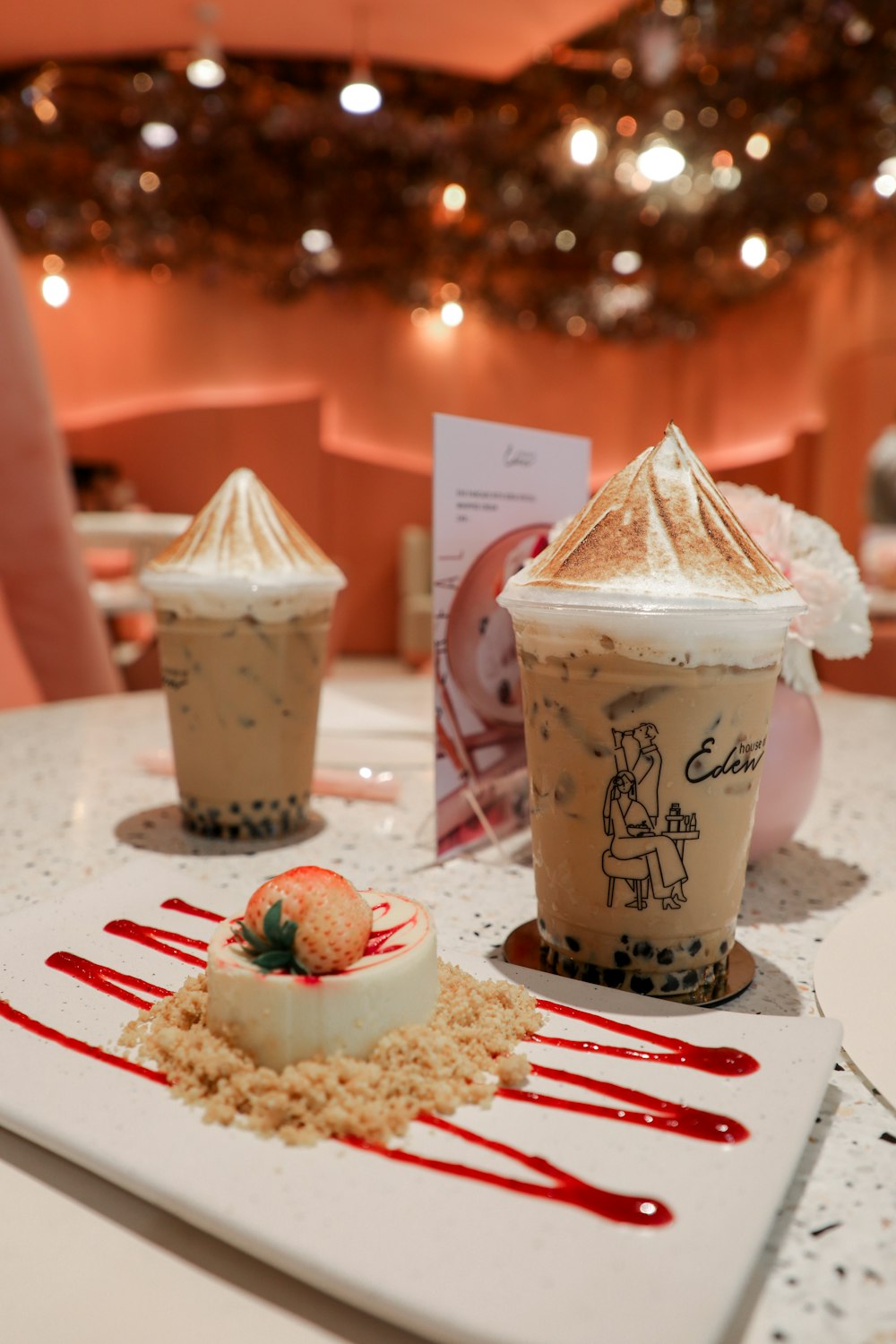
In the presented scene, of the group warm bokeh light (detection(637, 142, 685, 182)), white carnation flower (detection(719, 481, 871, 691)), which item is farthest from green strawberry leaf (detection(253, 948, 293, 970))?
warm bokeh light (detection(637, 142, 685, 182))

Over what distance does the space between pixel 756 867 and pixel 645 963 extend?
36 cm

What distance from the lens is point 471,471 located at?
0.94m

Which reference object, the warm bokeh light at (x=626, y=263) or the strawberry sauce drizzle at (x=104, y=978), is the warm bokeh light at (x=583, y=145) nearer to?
the warm bokeh light at (x=626, y=263)

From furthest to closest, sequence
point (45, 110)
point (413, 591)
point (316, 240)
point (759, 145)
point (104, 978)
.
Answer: point (413, 591), point (316, 240), point (45, 110), point (759, 145), point (104, 978)

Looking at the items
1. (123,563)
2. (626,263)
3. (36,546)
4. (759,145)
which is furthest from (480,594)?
(626,263)

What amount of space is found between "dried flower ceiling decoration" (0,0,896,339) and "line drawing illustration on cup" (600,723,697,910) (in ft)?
19.0

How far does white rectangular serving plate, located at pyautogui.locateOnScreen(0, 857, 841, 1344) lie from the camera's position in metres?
0.37

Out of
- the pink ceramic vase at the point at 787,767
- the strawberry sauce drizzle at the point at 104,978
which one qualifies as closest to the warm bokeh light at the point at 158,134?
the pink ceramic vase at the point at 787,767

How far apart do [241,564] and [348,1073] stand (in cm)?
58

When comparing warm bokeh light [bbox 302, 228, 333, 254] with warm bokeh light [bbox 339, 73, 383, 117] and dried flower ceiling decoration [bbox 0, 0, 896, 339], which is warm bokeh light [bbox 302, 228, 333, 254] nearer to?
dried flower ceiling decoration [bbox 0, 0, 896, 339]

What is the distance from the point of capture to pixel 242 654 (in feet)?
3.20

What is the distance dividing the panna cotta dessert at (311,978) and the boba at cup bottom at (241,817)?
43 centimetres

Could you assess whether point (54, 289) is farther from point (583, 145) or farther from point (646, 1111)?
point (646, 1111)

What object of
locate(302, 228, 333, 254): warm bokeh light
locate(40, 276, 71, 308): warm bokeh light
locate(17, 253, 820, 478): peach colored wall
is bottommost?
locate(17, 253, 820, 478): peach colored wall
